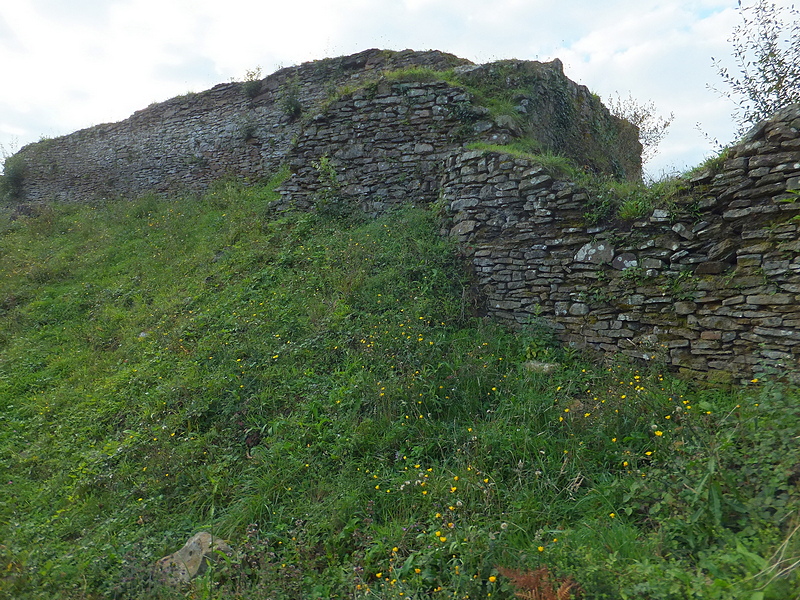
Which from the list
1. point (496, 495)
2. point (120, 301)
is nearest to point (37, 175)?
point (120, 301)

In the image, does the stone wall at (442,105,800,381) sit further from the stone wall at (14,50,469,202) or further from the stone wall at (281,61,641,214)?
the stone wall at (14,50,469,202)

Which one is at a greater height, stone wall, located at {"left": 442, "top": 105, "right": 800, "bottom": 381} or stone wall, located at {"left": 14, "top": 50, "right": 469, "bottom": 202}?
stone wall, located at {"left": 14, "top": 50, "right": 469, "bottom": 202}

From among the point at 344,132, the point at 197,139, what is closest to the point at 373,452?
the point at 344,132

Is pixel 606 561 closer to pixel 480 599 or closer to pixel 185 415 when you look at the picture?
pixel 480 599

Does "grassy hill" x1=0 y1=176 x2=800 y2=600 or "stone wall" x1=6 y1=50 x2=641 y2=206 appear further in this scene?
"stone wall" x1=6 y1=50 x2=641 y2=206

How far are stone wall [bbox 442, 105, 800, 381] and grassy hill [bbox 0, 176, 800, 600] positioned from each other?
1.02 ft

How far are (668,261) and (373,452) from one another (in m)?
3.35

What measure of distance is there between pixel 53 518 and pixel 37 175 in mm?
14881

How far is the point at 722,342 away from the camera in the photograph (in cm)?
414

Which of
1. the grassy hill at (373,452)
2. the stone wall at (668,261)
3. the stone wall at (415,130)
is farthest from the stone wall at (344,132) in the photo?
the stone wall at (668,261)

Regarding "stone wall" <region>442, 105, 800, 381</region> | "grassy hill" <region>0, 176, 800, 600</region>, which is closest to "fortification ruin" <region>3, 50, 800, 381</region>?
"stone wall" <region>442, 105, 800, 381</region>

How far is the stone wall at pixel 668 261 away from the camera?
152 inches

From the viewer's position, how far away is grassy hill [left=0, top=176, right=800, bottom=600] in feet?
8.86

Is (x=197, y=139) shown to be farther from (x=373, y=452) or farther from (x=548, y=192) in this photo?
(x=373, y=452)
